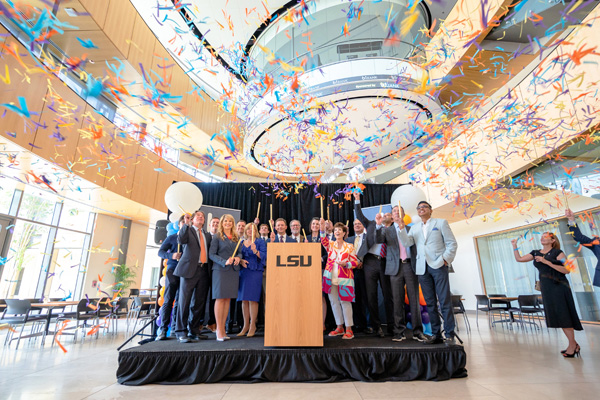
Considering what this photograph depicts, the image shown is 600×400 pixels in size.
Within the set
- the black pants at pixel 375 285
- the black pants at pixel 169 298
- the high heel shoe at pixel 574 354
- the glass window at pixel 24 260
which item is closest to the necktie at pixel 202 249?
the black pants at pixel 169 298

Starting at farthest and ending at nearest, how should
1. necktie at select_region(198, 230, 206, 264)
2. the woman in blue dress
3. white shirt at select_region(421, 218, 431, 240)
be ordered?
the woman in blue dress < necktie at select_region(198, 230, 206, 264) < white shirt at select_region(421, 218, 431, 240)

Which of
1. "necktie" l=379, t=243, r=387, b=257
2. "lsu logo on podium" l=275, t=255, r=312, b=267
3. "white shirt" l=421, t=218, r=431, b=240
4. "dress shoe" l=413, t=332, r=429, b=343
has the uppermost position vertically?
"white shirt" l=421, t=218, r=431, b=240

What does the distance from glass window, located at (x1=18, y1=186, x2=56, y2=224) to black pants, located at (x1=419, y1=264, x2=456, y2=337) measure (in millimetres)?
9245

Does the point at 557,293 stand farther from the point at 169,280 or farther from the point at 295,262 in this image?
the point at 169,280

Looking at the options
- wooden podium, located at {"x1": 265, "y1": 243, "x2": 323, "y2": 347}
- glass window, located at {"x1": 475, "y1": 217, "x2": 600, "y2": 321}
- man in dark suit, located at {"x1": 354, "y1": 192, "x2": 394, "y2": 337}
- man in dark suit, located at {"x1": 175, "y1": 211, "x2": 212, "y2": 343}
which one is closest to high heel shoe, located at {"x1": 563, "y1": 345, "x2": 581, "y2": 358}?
man in dark suit, located at {"x1": 354, "y1": 192, "x2": 394, "y2": 337}

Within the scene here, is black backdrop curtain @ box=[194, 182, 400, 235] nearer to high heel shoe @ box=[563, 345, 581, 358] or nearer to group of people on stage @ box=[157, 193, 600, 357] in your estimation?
group of people on stage @ box=[157, 193, 600, 357]

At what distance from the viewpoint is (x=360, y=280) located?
4254 mm

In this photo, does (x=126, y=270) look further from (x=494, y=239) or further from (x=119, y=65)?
(x=494, y=239)

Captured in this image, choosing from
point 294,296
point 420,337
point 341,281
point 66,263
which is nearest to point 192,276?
point 294,296

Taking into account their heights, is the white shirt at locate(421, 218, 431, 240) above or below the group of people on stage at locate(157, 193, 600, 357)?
above

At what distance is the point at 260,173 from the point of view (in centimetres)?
1342

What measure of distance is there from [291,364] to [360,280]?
1.87m

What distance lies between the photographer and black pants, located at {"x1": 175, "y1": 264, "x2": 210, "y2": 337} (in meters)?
3.33

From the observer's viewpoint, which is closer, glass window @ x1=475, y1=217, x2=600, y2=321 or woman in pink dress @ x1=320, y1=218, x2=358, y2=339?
woman in pink dress @ x1=320, y1=218, x2=358, y2=339
